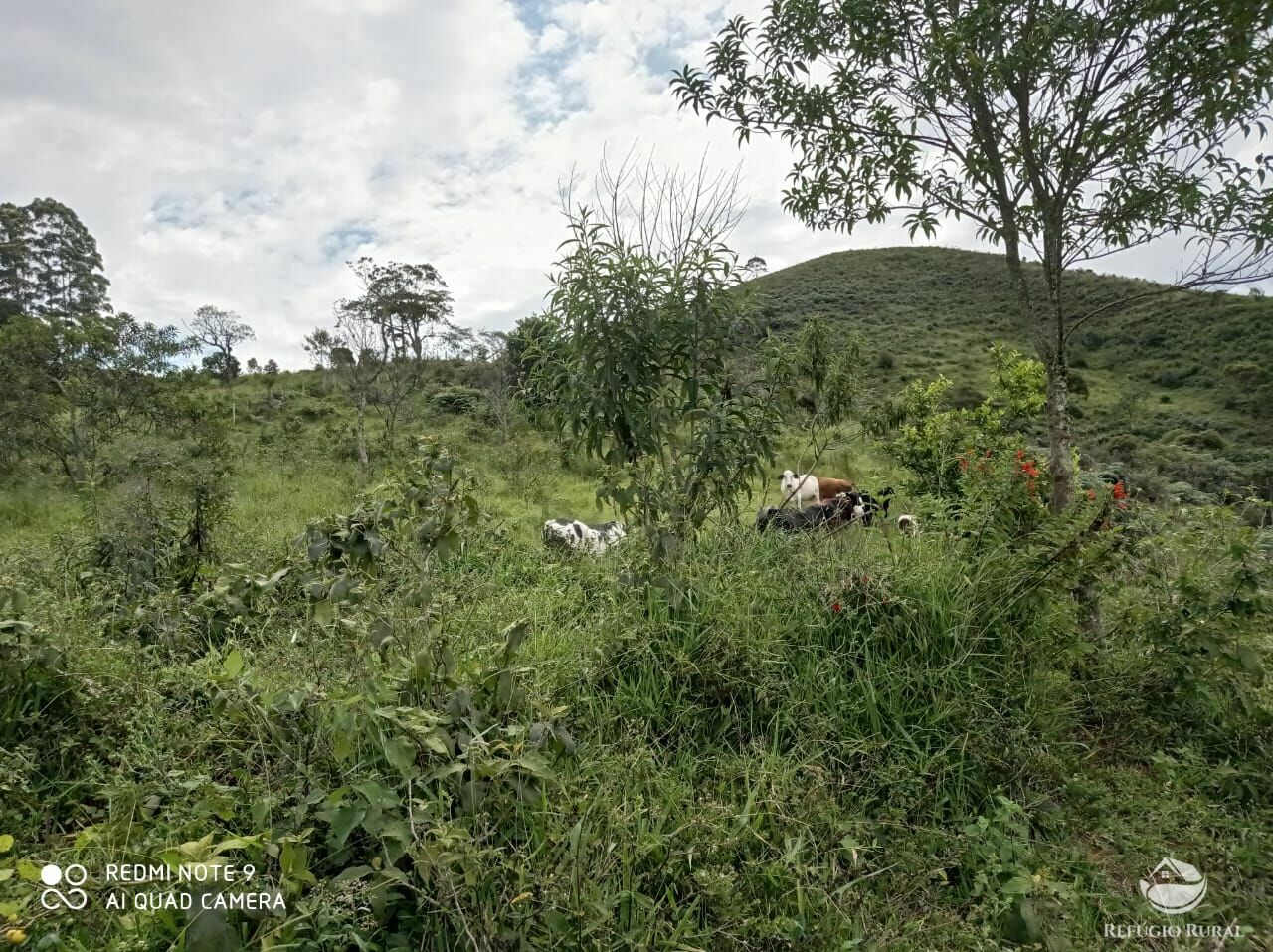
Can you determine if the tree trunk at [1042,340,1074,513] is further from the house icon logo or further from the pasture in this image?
the house icon logo

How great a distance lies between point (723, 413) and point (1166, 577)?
7.60ft

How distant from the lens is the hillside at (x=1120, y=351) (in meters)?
16.1

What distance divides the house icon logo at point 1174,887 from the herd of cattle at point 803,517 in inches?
74.2

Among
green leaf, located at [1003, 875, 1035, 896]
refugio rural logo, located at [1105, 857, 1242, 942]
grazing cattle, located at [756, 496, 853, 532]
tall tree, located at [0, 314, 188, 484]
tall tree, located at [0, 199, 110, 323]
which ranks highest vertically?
tall tree, located at [0, 199, 110, 323]

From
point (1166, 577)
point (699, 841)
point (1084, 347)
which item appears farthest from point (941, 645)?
point (1084, 347)

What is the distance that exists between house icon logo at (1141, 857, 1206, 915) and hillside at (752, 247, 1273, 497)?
3.31 metres

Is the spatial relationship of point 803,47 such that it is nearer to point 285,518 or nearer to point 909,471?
point 909,471

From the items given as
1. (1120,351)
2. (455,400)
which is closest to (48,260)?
(455,400)

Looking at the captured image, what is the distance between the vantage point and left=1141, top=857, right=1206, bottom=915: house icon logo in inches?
77.0

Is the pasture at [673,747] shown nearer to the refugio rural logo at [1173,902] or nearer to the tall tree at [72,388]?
the refugio rural logo at [1173,902]

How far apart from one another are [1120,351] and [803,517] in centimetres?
2888

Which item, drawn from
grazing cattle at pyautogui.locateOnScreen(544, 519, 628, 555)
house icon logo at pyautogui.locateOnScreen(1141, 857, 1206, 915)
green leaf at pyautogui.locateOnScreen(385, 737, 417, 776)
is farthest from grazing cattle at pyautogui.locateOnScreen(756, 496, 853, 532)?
green leaf at pyautogui.locateOnScreen(385, 737, 417, 776)

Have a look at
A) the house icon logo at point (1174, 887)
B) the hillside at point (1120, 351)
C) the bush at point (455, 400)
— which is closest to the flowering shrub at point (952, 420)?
the hillside at point (1120, 351)

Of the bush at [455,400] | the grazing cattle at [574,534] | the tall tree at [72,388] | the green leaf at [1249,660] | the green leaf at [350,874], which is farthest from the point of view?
the bush at [455,400]
